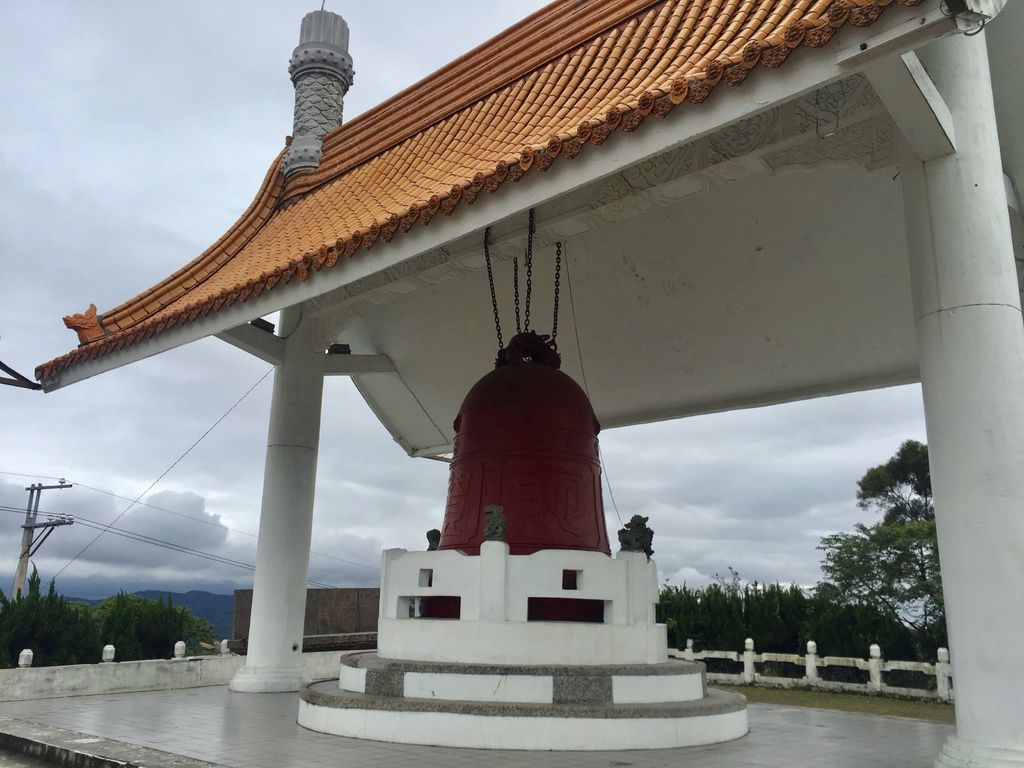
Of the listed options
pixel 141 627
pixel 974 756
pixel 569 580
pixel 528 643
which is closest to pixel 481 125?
pixel 569 580

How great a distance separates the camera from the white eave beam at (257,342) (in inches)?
398

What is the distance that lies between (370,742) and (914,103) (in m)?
5.63

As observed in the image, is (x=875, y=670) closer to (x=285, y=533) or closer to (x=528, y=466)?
(x=528, y=466)

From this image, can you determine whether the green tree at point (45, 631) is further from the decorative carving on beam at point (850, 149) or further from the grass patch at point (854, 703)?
the decorative carving on beam at point (850, 149)

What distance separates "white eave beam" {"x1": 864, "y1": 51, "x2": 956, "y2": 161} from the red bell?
12.9ft

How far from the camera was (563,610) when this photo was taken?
733 centimetres

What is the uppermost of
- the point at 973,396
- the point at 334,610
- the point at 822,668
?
the point at 973,396

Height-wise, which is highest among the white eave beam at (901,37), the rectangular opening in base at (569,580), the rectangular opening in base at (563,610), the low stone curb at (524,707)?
the white eave beam at (901,37)

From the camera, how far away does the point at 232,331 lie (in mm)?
10078

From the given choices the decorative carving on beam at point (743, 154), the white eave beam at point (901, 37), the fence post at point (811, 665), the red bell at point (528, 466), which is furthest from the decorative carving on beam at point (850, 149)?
the fence post at point (811, 665)

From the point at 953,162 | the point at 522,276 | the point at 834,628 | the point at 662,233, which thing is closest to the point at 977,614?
the point at 953,162

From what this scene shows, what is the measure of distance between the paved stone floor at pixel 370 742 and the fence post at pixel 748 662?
378 cm

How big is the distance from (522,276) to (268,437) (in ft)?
12.9

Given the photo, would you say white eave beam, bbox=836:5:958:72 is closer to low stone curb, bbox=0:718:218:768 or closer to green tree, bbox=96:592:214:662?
low stone curb, bbox=0:718:218:768
